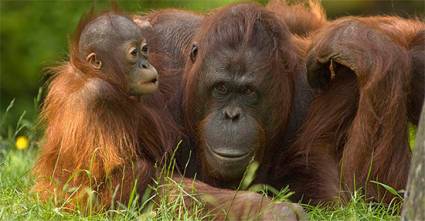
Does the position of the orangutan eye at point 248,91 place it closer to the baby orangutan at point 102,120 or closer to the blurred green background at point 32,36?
the baby orangutan at point 102,120

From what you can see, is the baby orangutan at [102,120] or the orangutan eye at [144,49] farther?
the orangutan eye at [144,49]

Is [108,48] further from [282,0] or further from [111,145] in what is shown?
[282,0]

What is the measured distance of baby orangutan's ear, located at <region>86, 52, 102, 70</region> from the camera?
211 inches

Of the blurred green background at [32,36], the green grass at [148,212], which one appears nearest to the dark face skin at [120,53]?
the green grass at [148,212]

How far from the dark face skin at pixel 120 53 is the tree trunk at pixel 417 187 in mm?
1438

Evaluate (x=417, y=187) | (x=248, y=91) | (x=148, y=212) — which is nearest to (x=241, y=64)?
(x=248, y=91)

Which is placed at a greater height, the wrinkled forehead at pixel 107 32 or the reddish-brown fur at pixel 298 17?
the wrinkled forehead at pixel 107 32

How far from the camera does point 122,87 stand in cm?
530

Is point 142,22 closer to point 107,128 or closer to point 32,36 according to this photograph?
point 107,128

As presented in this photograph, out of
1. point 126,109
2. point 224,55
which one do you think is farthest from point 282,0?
point 126,109

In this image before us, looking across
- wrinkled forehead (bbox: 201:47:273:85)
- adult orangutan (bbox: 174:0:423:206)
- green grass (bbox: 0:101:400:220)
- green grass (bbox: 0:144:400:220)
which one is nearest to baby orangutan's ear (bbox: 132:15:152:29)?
adult orangutan (bbox: 174:0:423:206)

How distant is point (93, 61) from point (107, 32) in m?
0.15

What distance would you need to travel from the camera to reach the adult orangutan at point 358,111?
5414mm

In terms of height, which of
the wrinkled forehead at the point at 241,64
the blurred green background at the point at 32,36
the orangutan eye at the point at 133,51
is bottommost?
the blurred green background at the point at 32,36
